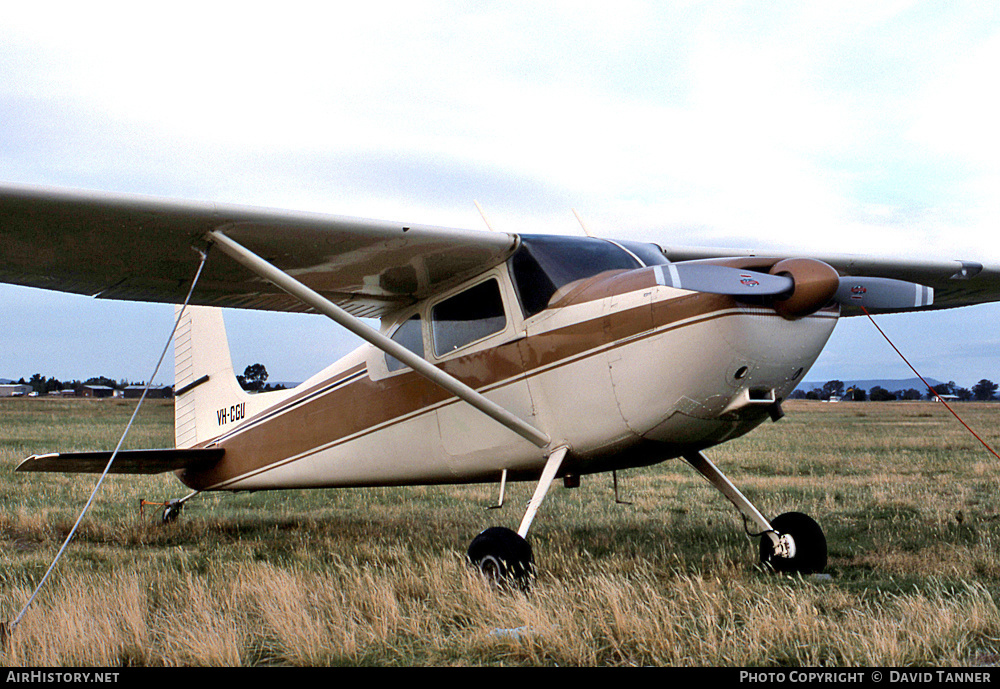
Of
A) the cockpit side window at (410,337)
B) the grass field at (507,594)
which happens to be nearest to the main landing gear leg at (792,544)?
the grass field at (507,594)

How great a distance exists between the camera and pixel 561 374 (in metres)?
5.57

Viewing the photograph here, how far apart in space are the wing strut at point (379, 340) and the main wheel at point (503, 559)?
0.78 meters

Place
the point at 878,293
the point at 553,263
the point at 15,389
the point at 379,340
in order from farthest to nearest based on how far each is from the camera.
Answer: the point at 15,389 < the point at 553,263 < the point at 379,340 < the point at 878,293

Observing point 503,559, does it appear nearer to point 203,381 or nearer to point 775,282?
point 775,282

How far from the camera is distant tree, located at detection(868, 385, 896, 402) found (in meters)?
87.6

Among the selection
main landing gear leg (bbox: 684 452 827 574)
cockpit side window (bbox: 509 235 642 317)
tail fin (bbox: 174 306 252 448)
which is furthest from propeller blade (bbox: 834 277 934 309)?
Result: tail fin (bbox: 174 306 252 448)

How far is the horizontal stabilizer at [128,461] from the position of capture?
296 inches

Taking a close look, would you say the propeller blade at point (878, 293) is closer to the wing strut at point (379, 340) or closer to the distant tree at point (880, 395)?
the wing strut at point (379, 340)

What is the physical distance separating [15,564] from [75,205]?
3353 mm

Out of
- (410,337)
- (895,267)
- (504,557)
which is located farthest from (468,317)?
(895,267)

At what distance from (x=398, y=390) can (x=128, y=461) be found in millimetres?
3478

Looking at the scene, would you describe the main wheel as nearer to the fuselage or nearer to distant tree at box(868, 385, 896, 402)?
the fuselage
